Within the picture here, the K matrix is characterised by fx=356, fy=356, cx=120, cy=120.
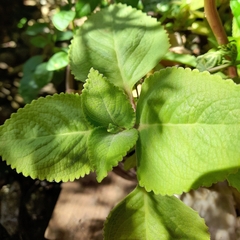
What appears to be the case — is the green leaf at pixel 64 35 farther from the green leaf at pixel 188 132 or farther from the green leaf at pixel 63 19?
the green leaf at pixel 188 132

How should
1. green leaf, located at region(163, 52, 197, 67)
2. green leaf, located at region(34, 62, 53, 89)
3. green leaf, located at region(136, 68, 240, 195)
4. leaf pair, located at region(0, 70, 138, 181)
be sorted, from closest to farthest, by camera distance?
green leaf, located at region(136, 68, 240, 195)
leaf pair, located at region(0, 70, 138, 181)
green leaf, located at region(163, 52, 197, 67)
green leaf, located at region(34, 62, 53, 89)

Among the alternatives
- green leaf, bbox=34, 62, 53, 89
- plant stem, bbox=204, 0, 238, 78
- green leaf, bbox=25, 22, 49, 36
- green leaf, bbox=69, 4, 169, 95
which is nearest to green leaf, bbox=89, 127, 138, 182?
green leaf, bbox=69, 4, 169, 95

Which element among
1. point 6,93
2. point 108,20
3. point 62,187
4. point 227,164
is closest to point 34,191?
point 62,187

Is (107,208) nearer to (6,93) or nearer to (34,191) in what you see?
(34,191)

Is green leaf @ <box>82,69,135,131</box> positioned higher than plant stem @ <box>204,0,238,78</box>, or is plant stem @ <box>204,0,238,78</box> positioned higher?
plant stem @ <box>204,0,238,78</box>

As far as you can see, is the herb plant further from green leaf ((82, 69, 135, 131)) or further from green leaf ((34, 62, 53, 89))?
green leaf ((34, 62, 53, 89))

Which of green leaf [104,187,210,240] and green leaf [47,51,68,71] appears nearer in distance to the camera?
green leaf [104,187,210,240]

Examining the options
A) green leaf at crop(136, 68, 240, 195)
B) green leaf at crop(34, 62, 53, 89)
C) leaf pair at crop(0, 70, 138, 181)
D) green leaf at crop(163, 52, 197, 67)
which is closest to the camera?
green leaf at crop(136, 68, 240, 195)
